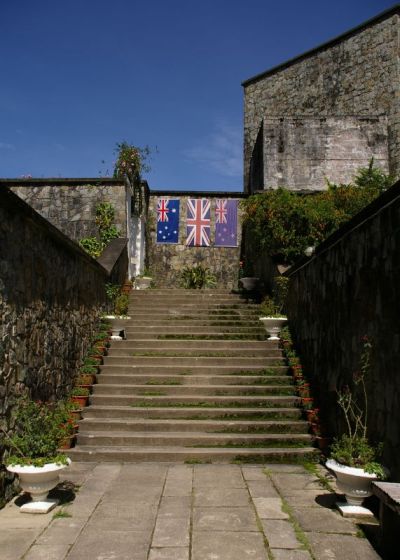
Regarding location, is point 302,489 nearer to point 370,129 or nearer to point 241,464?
point 241,464

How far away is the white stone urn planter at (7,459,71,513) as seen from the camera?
3953mm

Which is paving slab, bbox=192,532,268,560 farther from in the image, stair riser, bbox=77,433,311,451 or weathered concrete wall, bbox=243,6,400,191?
weathered concrete wall, bbox=243,6,400,191

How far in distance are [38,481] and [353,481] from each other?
2459mm

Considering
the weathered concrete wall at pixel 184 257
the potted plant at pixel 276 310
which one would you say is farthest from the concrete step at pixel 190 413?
the weathered concrete wall at pixel 184 257

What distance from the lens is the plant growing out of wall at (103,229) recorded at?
1205 centimetres

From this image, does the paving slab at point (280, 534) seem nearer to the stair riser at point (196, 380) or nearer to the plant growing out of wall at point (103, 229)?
the stair riser at point (196, 380)

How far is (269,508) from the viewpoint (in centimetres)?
419

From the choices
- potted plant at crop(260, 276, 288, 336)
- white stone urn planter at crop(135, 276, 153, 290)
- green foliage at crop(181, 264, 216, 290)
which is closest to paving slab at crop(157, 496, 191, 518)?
potted plant at crop(260, 276, 288, 336)

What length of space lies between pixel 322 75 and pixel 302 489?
1680cm

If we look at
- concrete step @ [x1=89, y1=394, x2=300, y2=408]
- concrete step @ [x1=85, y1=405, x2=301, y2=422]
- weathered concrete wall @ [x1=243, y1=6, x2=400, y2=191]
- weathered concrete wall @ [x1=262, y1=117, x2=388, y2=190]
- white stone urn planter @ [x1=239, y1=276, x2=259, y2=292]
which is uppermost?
weathered concrete wall @ [x1=243, y1=6, x2=400, y2=191]

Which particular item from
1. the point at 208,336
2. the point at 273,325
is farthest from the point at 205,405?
the point at 273,325

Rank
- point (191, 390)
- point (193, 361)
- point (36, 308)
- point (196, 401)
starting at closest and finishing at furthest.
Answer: point (36, 308)
point (196, 401)
point (191, 390)
point (193, 361)

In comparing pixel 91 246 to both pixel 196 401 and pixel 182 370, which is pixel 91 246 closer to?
pixel 182 370

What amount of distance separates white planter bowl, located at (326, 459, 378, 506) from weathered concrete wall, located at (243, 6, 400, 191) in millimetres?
12251
